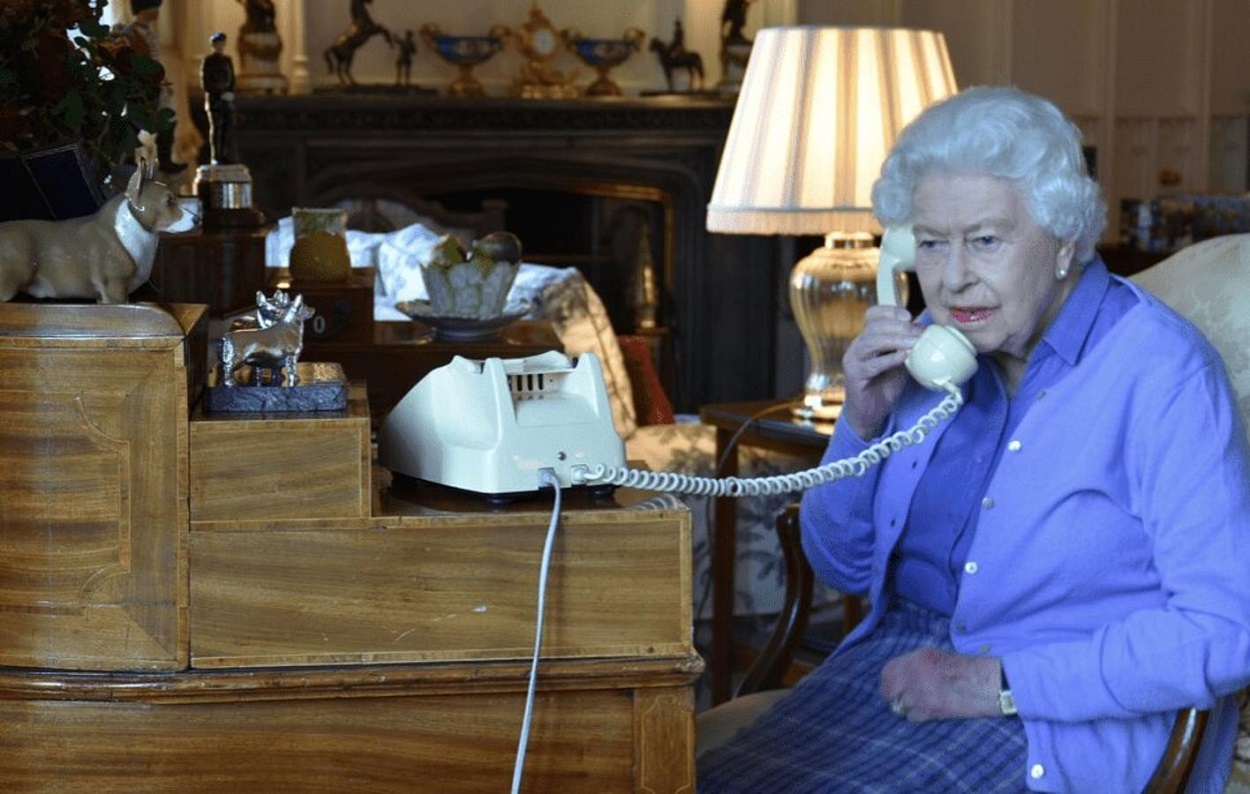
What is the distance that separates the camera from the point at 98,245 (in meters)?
1.43

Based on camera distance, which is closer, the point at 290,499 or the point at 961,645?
the point at 290,499

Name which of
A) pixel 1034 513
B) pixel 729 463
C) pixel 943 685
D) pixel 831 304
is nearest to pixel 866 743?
pixel 943 685

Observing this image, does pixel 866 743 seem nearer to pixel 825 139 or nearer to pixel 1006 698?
pixel 1006 698

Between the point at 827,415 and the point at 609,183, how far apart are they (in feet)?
10.0

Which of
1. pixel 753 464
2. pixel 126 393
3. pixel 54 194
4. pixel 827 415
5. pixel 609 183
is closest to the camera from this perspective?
pixel 126 393

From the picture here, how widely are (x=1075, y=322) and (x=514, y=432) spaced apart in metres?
0.65

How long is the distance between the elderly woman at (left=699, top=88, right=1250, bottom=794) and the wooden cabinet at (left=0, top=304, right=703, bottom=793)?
43 cm

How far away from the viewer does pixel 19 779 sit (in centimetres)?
135

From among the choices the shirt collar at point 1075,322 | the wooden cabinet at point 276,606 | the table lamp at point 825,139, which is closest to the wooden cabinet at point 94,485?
the wooden cabinet at point 276,606

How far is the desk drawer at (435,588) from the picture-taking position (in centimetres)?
133

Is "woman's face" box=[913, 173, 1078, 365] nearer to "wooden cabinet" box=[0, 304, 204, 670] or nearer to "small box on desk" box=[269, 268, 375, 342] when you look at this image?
"wooden cabinet" box=[0, 304, 204, 670]

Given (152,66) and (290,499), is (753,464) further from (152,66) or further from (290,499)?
(290,499)

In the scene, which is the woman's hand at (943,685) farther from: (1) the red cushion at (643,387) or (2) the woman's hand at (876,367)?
(1) the red cushion at (643,387)

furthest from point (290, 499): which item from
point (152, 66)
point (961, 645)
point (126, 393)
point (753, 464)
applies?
point (753, 464)
